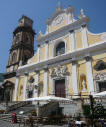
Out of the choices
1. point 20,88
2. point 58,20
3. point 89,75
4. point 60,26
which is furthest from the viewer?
point 20,88

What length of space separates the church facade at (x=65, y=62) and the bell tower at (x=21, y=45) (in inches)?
97.4

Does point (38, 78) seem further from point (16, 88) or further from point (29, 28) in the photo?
point (29, 28)

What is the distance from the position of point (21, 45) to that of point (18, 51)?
1398 millimetres

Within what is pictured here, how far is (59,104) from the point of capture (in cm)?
1433

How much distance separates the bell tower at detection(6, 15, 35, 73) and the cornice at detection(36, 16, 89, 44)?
494cm

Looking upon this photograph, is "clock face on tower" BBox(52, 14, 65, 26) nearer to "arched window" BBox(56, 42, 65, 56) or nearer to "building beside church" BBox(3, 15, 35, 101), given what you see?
"arched window" BBox(56, 42, 65, 56)

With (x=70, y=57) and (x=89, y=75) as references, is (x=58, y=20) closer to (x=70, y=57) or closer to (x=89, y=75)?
(x=70, y=57)

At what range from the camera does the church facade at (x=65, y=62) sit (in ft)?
50.3

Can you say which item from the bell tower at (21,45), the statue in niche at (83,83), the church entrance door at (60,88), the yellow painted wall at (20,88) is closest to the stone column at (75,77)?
the statue in niche at (83,83)

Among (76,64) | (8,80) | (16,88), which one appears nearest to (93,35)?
(76,64)

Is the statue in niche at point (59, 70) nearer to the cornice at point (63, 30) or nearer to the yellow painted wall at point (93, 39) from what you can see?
the yellow painted wall at point (93, 39)

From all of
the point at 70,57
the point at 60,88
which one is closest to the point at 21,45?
the point at 70,57

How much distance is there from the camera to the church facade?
50.3 feet

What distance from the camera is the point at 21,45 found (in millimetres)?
26422
